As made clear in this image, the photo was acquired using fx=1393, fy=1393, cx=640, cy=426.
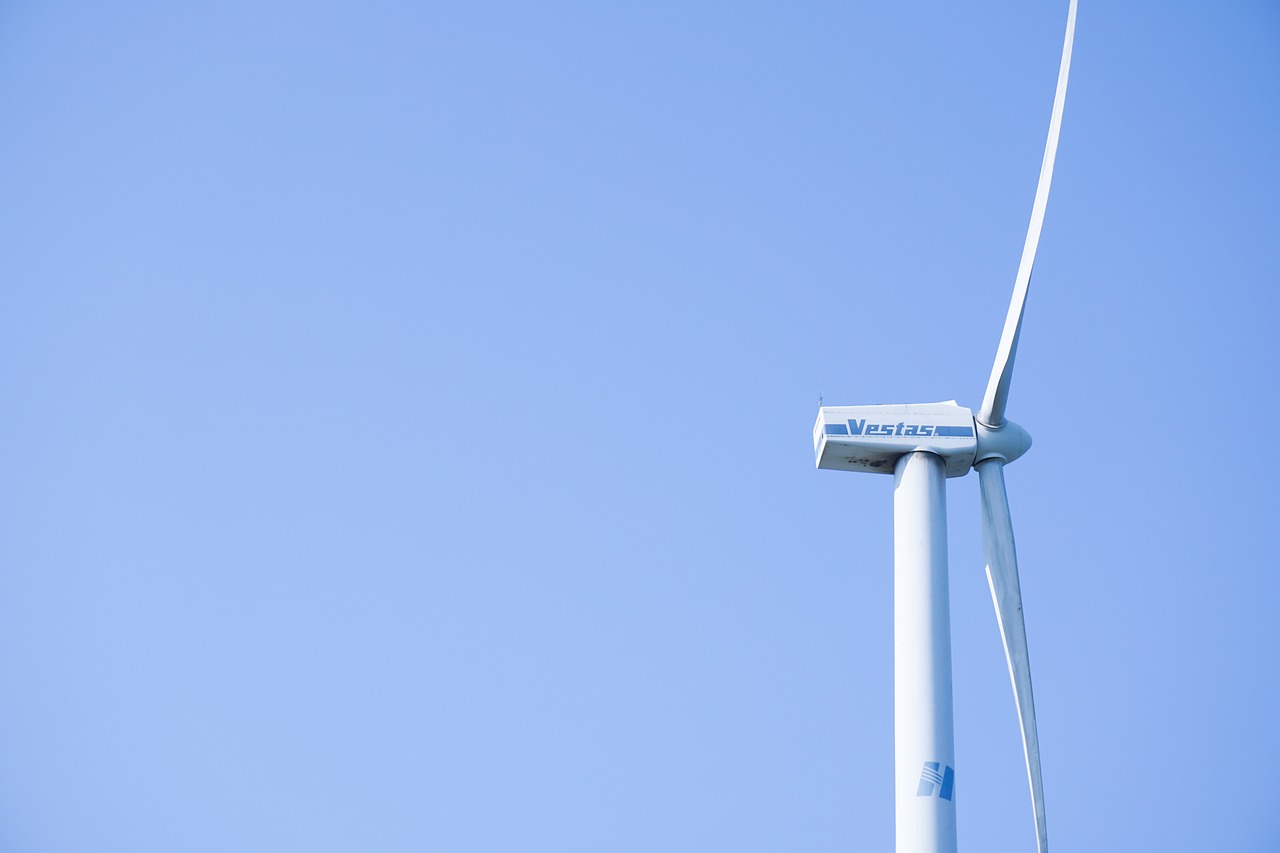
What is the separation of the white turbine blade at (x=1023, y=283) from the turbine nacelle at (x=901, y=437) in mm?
354

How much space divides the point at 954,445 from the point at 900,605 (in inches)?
122

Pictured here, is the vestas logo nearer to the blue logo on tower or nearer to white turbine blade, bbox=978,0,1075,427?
white turbine blade, bbox=978,0,1075,427

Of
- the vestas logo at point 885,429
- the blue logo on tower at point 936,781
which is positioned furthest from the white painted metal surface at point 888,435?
the blue logo on tower at point 936,781

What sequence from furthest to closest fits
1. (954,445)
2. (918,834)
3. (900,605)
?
(954,445) → (900,605) → (918,834)

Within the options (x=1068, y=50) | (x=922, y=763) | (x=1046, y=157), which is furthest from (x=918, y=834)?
(x=1068, y=50)

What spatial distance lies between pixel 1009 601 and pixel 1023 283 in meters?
5.43

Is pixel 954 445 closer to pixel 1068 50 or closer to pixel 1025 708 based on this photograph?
pixel 1025 708

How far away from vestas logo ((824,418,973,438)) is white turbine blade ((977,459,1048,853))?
1114 mm

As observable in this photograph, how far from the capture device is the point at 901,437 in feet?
74.4

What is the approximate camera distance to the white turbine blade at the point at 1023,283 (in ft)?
76.3

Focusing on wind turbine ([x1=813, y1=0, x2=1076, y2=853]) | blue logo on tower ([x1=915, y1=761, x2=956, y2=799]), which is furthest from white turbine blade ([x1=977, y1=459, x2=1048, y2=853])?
blue logo on tower ([x1=915, y1=761, x2=956, y2=799])

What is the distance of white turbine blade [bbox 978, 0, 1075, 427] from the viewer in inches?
916

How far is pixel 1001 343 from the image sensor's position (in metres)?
23.9

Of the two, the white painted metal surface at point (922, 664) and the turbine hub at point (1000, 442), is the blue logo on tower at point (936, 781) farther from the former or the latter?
the turbine hub at point (1000, 442)
